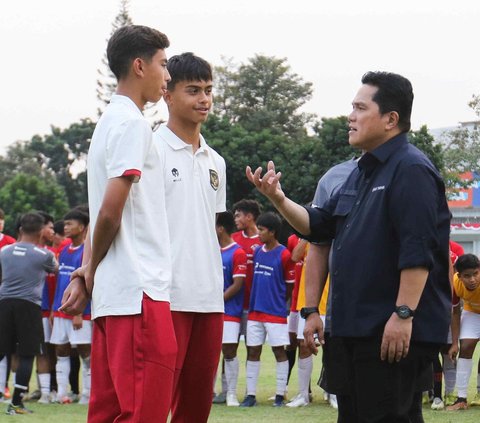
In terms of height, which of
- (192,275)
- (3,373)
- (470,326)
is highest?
(192,275)

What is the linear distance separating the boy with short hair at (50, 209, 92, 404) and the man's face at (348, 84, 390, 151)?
661 centimetres

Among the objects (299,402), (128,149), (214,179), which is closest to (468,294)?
(299,402)

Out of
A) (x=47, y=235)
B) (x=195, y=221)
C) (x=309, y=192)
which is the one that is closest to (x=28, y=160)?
(x=309, y=192)

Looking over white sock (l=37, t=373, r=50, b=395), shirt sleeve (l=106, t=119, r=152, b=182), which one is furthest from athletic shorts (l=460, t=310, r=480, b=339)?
shirt sleeve (l=106, t=119, r=152, b=182)

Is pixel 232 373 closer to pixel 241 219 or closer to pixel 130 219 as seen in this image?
pixel 241 219

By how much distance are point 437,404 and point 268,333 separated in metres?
2.03

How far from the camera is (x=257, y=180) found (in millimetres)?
4734

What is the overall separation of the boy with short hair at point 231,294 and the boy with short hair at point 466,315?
2.34 meters

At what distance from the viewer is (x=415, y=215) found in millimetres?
4266

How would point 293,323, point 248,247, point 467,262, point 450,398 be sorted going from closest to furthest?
point 467,262 → point 450,398 → point 293,323 → point 248,247

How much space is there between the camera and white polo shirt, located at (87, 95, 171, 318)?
13.9 feet

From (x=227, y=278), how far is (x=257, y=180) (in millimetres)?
6641

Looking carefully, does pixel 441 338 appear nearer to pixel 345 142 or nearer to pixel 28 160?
pixel 345 142

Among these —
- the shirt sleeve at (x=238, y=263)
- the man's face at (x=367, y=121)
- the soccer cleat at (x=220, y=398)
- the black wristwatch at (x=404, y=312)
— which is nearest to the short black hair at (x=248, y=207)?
the shirt sleeve at (x=238, y=263)
